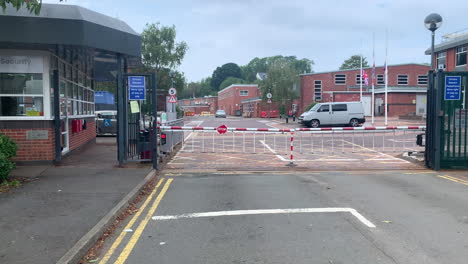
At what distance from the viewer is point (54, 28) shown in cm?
1011

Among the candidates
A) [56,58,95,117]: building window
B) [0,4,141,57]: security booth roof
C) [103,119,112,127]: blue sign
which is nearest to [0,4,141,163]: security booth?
[0,4,141,57]: security booth roof

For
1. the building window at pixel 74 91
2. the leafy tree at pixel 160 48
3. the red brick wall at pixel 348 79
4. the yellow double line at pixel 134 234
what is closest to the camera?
the yellow double line at pixel 134 234

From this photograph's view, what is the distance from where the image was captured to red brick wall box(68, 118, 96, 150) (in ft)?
46.0

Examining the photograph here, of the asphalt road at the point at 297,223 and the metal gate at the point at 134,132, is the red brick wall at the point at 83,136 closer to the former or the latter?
the metal gate at the point at 134,132

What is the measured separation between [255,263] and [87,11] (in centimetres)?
881

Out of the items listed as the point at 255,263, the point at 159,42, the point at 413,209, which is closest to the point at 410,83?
the point at 159,42

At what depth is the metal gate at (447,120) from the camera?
11812 mm

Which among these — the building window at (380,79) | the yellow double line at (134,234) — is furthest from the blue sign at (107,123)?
the building window at (380,79)

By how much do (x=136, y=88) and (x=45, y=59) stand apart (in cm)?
259

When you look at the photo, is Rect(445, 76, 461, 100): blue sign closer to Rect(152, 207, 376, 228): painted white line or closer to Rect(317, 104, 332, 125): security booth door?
Rect(152, 207, 376, 228): painted white line

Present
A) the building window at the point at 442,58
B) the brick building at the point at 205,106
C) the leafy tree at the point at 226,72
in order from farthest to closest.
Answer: the leafy tree at the point at 226,72, the brick building at the point at 205,106, the building window at the point at 442,58

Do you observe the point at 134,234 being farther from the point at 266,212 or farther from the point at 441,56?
the point at 441,56

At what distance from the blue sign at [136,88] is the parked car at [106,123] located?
12.5 metres

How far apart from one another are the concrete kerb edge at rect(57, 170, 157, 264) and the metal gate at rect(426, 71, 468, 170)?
345 inches
